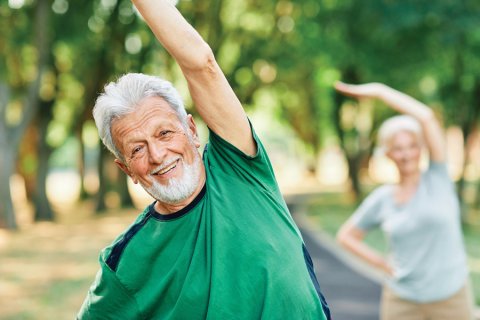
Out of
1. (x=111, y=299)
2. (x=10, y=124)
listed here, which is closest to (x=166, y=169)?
(x=111, y=299)

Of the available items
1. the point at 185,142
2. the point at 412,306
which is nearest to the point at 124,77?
the point at 185,142

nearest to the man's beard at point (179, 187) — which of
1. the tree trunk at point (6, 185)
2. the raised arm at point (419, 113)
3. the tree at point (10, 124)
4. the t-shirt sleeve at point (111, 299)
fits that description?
the t-shirt sleeve at point (111, 299)

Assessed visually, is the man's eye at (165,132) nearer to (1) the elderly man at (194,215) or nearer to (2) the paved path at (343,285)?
(1) the elderly man at (194,215)

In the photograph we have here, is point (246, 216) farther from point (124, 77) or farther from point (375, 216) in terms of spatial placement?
point (375, 216)

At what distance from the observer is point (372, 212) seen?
4492 millimetres

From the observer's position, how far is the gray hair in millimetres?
2139

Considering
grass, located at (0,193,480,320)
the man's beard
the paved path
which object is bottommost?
the paved path

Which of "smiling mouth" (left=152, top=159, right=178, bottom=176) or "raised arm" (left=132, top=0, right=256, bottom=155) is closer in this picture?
"raised arm" (left=132, top=0, right=256, bottom=155)

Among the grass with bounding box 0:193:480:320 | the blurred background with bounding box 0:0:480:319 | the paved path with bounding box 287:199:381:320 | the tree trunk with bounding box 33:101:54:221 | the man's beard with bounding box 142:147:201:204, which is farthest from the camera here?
the tree trunk with bounding box 33:101:54:221

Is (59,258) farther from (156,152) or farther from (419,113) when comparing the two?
(156,152)

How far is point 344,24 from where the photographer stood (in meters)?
18.3

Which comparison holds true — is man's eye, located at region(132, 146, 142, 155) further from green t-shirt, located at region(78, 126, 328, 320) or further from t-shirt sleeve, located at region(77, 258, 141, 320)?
t-shirt sleeve, located at region(77, 258, 141, 320)

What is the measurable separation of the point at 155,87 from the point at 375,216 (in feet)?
8.77

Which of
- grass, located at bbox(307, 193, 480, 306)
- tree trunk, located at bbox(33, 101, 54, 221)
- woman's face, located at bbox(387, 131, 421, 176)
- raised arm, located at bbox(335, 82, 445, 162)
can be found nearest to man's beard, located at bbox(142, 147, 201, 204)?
raised arm, located at bbox(335, 82, 445, 162)
